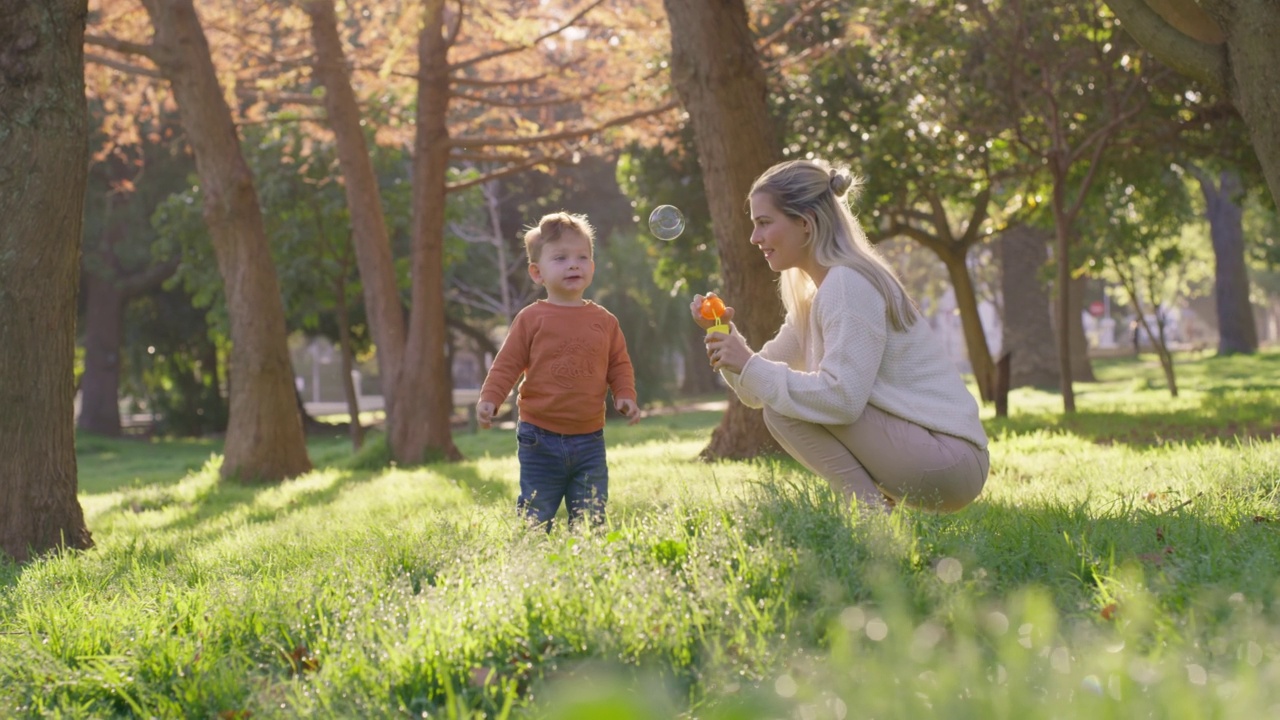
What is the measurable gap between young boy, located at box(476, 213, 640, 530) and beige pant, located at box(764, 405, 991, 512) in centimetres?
108

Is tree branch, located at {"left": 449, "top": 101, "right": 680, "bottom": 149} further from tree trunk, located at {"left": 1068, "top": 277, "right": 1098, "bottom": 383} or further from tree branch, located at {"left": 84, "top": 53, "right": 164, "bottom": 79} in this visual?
tree trunk, located at {"left": 1068, "top": 277, "right": 1098, "bottom": 383}

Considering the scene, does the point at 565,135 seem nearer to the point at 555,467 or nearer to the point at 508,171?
the point at 508,171

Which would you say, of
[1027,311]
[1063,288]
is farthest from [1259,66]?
[1027,311]

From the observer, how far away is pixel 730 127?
31.4 feet

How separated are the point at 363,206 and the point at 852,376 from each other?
1077cm

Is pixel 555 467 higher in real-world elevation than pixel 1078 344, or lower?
higher

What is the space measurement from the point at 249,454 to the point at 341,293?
8812 millimetres

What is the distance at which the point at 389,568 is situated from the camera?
161 inches

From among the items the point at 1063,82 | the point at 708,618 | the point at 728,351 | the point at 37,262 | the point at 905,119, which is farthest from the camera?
the point at 905,119

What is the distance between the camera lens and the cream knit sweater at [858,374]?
4578 mm

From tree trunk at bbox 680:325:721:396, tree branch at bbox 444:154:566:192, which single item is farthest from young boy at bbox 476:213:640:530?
tree trunk at bbox 680:325:721:396

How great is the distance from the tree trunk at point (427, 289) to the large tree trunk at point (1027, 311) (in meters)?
19.3

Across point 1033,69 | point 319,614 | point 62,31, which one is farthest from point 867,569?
point 1033,69

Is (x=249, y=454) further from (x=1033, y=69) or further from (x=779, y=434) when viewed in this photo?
(x=1033, y=69)
